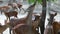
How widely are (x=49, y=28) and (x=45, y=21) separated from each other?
68mm

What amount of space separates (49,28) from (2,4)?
27 cm

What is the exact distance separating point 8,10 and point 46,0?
18cm

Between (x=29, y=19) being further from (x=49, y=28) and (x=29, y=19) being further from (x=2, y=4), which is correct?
(x=2, y=4)

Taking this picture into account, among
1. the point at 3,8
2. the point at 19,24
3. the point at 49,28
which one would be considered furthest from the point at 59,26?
the point at 3,8

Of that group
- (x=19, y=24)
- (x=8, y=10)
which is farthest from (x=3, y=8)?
(x=19, y=24)

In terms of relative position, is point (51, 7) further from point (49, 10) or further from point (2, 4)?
point (2, 4)

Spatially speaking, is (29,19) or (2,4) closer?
(29,19)

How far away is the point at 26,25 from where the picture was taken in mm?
549

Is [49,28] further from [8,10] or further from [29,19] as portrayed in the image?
[8,10]

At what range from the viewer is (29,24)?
0.55 metres

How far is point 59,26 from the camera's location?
1.97 ft

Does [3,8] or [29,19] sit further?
[3,8]

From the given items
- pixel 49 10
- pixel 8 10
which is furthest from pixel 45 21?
pixel 8 10

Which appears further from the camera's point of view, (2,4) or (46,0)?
(2,4)
